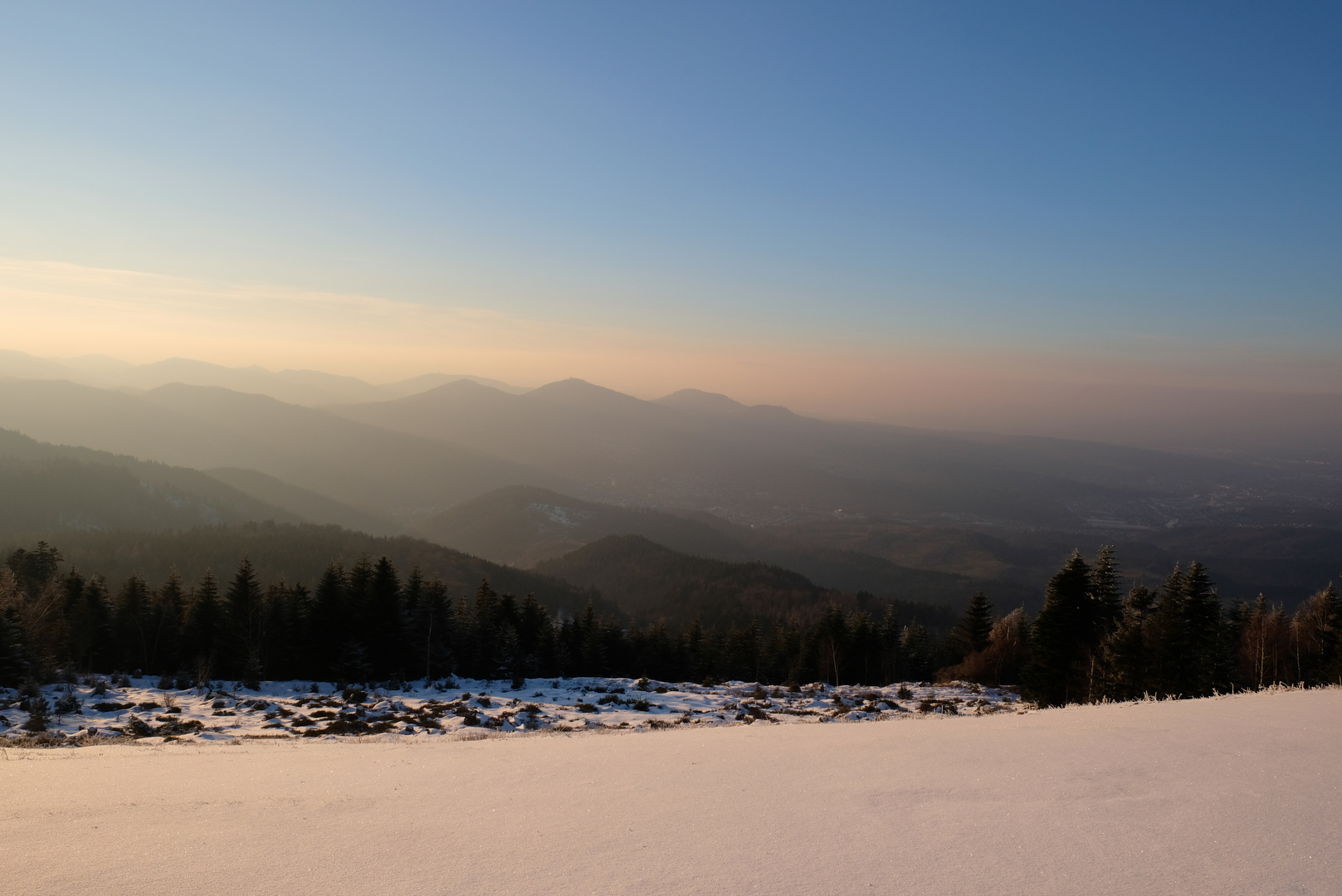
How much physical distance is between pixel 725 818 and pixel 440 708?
17.5m

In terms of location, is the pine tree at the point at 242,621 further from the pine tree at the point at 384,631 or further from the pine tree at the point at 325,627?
the pine tree at the point at 384,631

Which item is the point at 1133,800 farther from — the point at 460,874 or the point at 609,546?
the point at 609,546

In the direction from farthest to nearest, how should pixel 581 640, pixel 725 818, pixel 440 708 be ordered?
1. pixel 581 640
2. pixel 440 708
3. pixel 725 818

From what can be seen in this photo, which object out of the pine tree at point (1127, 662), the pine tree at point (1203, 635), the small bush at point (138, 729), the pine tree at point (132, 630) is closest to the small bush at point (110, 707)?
the small bush at point (138, 729)

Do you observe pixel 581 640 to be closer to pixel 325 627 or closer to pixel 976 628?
pixel 325 627

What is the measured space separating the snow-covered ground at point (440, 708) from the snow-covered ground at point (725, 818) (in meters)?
7.71

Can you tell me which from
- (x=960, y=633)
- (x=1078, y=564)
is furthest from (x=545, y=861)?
(x=960, y=633)

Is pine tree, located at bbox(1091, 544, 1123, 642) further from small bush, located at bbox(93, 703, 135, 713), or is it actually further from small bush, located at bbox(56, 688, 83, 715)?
small bush, located at bbox(56, 688, 83, 715)

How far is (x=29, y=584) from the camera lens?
3744cm

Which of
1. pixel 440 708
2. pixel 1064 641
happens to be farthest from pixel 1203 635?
pixel 440 708

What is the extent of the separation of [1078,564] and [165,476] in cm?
23176

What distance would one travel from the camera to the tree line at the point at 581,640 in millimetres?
24016

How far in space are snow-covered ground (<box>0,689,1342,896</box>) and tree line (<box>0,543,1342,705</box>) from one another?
1757 cm

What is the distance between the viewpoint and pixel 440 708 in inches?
822
